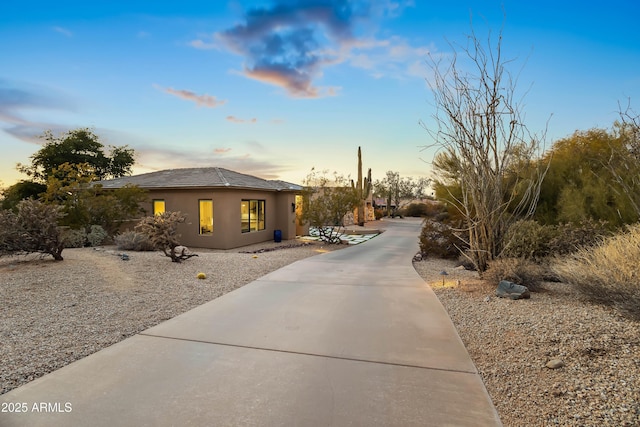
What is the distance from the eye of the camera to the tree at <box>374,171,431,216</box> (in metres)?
46.1

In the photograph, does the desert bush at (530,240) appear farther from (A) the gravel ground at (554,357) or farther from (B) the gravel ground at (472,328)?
(A) the gravel ground at (554,357)

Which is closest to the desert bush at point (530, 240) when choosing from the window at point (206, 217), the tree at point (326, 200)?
the tree at point (326, 200)

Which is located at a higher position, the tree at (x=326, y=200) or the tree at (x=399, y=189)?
the tree at (x=399, y=189)

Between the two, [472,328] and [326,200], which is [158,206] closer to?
[326,200]

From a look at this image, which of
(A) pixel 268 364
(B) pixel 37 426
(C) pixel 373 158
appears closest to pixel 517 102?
(A) pixel 268 364

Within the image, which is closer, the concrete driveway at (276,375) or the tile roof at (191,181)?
the concrete driveway at (276,375)

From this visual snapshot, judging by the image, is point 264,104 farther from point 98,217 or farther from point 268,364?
point 268,364

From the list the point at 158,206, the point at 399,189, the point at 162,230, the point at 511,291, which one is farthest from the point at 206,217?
the point at 399,189

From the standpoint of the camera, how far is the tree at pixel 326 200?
1446 centimetres

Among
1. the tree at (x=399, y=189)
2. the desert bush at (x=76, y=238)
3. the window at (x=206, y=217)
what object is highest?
the tree at (x=399, y=189)

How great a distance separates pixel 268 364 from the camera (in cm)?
338

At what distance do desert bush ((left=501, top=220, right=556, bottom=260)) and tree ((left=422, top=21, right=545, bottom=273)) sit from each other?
1.17 metres

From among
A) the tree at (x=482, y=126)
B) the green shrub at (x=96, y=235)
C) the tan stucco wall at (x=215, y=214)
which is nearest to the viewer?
the tree at (x=482, y=126)

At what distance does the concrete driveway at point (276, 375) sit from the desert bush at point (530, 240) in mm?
3496
